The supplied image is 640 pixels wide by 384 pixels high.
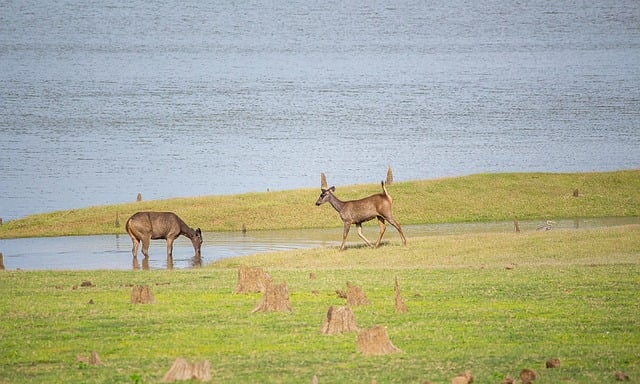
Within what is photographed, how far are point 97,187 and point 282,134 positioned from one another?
28.7 metres

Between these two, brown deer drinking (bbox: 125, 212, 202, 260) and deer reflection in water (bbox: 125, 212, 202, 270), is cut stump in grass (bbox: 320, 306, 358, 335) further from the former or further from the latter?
brown deer drinking (bbox: 125, 212, 202, 260)

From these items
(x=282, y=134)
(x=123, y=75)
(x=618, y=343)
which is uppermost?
(x=123, y=75)

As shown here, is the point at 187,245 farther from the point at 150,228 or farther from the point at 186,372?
the point at 186,372

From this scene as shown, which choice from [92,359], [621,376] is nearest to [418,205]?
[92,359]

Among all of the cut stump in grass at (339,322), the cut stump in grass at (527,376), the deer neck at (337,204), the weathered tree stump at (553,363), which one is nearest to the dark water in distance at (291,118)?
the deer neck at (337,204)

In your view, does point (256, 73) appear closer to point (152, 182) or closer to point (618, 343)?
point (152, 182)

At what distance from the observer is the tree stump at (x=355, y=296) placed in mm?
23000

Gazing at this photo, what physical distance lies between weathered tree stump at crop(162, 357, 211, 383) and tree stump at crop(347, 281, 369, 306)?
6599 millimetres

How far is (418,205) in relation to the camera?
161ft

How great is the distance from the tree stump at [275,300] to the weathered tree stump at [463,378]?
656cm

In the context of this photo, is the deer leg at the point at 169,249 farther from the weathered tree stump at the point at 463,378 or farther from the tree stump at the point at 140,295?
the weathered tree stump at the point at 463,378

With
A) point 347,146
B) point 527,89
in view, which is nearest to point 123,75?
point 527,89

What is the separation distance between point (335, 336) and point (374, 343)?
1.70 m

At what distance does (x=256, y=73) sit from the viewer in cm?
14838
